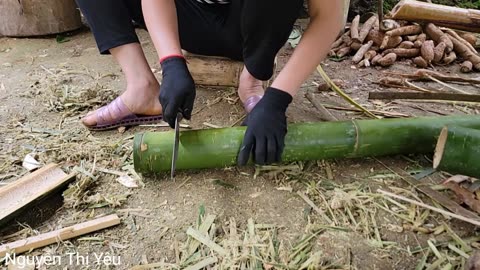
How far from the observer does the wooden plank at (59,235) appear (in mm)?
1027

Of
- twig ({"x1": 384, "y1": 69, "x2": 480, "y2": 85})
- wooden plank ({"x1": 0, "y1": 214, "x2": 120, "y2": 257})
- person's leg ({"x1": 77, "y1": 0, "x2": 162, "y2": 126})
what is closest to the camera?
wooden plank ({"x1": 0, "y1": 214, "x2": 120, "y2": 257})

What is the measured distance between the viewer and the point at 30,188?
121cm

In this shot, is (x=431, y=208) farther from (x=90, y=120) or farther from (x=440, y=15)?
(x=440, y=15)

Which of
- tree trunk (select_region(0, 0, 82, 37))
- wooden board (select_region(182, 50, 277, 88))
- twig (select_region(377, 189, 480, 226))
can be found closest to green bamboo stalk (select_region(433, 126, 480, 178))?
twig (select_region(377, 189, 480, 226))

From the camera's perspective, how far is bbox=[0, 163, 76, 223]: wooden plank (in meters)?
1.14

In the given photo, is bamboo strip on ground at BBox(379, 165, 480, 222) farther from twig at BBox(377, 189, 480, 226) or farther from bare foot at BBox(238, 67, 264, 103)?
bare foot at BBox(238, 67, 264, 103)

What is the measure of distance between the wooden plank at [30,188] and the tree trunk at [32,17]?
1.64 meters

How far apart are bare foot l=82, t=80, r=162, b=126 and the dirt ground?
62 millimetres

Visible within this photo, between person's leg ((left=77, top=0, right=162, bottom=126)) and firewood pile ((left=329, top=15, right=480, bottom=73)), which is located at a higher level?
person's leg ((left=77, top=0, right=162, bottom=126))

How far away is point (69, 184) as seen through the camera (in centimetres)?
126

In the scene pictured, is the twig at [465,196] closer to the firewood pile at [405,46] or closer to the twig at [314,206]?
the twig at [314,206]

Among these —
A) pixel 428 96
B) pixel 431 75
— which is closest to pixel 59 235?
pixel 428 96

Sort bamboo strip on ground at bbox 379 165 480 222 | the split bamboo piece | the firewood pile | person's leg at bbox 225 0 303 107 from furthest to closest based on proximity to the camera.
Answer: the firewood pile < the split bamboo piece < person's leg at bbox 225 0 303 107 < bamboo strip on ground at bbox 379 165 480 222

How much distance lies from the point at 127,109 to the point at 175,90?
41 centimetres
